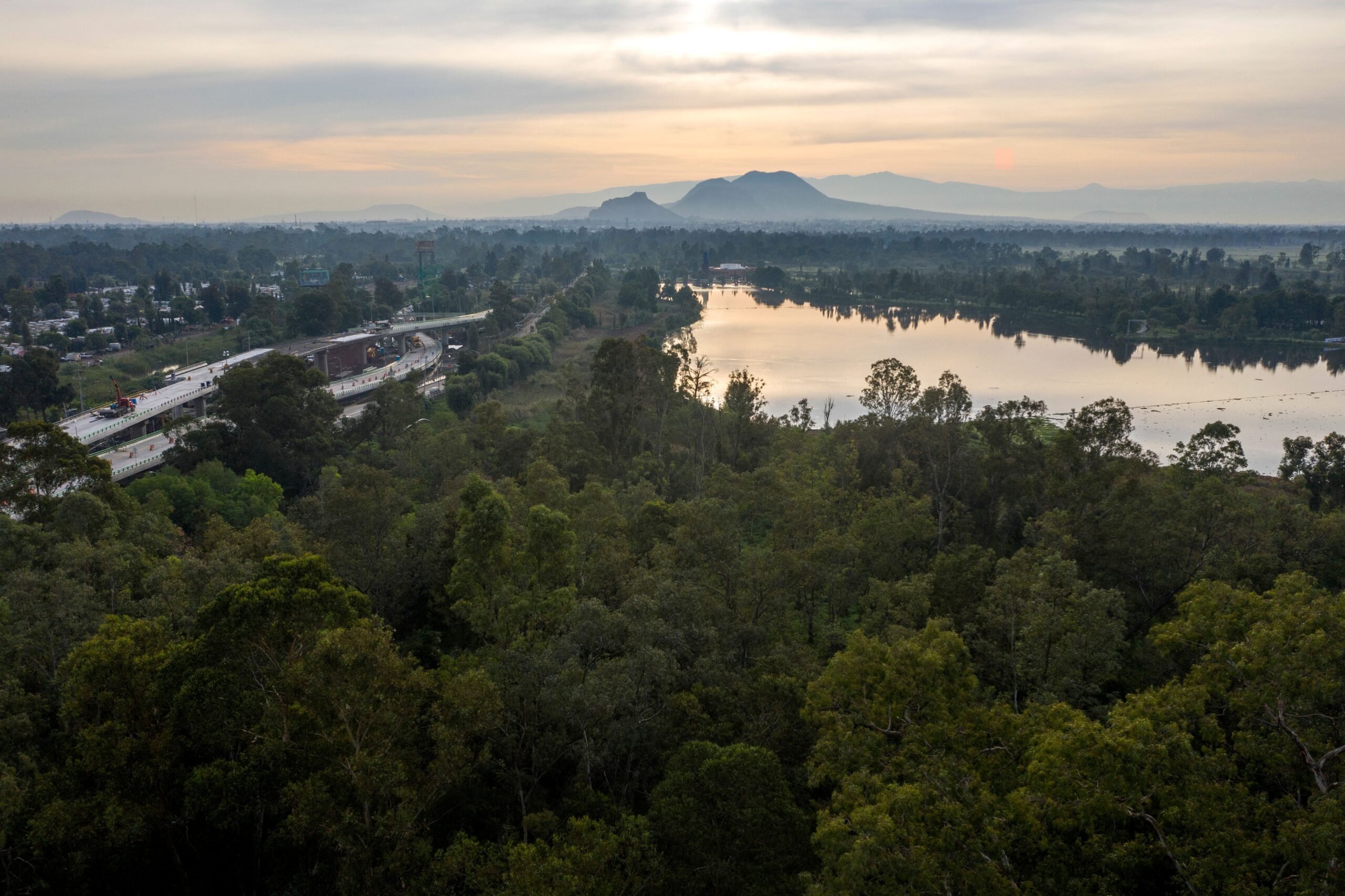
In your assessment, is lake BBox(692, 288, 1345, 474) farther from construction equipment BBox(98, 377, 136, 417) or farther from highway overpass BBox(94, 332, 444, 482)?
construction equipment BBox(98, 377, 136, 417)

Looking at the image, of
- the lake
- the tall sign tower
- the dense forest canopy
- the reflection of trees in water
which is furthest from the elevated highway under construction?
the reflection of trees in water

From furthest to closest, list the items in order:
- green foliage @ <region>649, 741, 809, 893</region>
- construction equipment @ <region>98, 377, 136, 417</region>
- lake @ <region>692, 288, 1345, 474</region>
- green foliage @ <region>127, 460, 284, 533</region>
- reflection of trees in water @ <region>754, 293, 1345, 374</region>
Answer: reflection of trees in water @ <region>754, 293, 1345, 374</region> → lake @ <region>692, 288, 1345, 474</region> → construction equipment @ <region>98, 377, 136, 417</region> → green foliage @ <region>127, 460, 284, 533</region> → green foliage @ <region>649, 741, 809, 893</region>

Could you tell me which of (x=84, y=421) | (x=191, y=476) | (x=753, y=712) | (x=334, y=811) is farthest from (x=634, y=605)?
(x=84, y=421)

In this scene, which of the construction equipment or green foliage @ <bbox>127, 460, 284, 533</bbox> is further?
the construction equipment

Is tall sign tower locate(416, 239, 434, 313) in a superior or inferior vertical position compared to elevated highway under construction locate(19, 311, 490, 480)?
superior

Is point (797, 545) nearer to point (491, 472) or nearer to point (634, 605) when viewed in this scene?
point (634, 605)

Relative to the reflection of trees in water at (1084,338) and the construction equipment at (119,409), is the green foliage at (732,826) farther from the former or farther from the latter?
the reflection of trees in water at (1084,338)

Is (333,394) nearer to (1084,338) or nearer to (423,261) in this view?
(1084,338)
